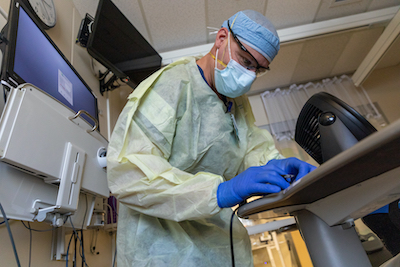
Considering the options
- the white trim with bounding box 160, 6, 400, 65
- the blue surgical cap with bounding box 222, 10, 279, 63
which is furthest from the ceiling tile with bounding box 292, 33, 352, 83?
the blue surgical cap with bounding box 222, 10, 279, 63

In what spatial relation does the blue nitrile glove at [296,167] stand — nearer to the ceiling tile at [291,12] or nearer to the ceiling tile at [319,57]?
the ceiling tile at [291,12]

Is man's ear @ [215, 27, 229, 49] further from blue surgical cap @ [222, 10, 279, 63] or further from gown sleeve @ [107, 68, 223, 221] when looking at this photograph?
gown sleeve @ [107, 68, 223, 221]

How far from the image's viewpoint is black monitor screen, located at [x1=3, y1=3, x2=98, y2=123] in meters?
0.81

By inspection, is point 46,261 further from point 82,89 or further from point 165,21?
point 165,21

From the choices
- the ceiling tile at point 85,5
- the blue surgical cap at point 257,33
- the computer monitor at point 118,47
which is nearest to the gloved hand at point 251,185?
the blue surgical cap at point 257,33

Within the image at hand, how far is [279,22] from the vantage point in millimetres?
2270

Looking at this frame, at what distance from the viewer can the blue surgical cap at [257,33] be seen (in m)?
0.98

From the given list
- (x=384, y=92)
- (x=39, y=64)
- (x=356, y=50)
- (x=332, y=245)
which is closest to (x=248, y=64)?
(x=332, y=245)

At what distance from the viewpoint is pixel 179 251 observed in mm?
684

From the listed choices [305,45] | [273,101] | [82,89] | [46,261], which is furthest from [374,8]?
[46,261]

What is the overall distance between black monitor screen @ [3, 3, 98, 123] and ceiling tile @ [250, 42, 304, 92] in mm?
2031

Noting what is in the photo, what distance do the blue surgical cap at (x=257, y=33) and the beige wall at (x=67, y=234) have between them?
1.07 m

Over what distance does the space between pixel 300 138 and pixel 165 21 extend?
5.97ft

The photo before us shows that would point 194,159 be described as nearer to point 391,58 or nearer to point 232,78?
point 232,78
